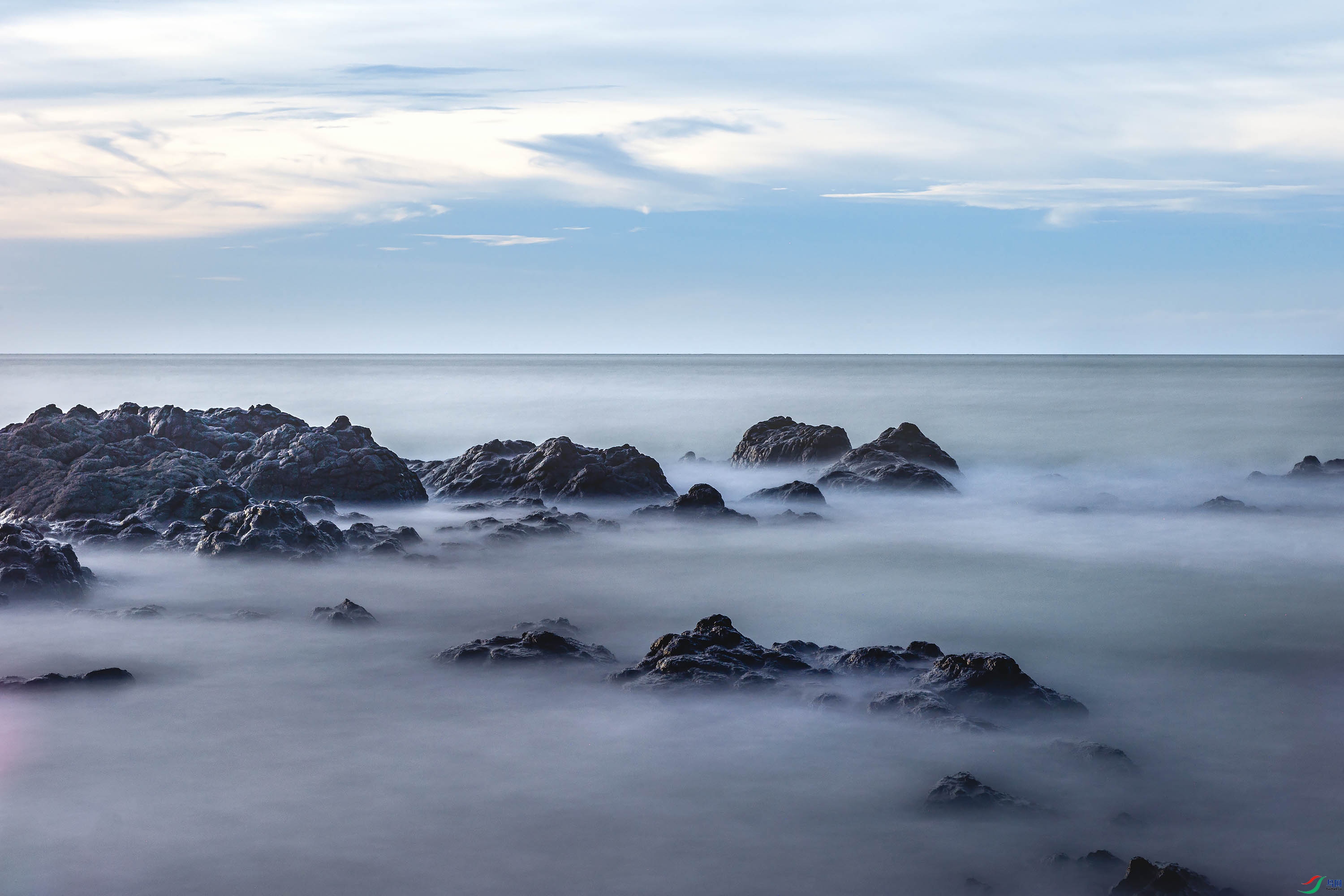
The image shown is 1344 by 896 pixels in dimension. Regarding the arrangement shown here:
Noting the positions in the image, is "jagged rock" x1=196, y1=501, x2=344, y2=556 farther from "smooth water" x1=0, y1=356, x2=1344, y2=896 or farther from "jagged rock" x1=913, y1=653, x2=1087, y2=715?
"jagged rock" x1=913, y1=653, x2=1087, y2=715

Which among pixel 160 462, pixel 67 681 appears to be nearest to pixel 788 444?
pixel 160 462

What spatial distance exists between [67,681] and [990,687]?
8491mm

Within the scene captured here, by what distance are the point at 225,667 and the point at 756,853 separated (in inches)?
265

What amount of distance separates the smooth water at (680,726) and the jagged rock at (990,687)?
291 millimetres

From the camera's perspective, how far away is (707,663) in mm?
10141

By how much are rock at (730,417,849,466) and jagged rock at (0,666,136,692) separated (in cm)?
1887

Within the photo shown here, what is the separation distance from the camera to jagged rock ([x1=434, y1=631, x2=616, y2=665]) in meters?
10.9

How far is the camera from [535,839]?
7.42 m

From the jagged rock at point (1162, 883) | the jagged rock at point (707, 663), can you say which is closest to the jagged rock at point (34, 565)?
the jagged rock at point (707, 663)

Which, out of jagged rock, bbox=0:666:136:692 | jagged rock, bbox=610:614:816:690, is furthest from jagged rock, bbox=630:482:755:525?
jagged rock, bbox=0:666:136:692

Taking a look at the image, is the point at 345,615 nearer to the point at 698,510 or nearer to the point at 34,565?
the point at 34,565

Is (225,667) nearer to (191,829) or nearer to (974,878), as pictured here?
(191,829)

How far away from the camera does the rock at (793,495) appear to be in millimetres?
22250

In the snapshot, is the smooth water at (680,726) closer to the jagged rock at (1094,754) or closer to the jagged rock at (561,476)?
the jagged rock at (1094,754)
